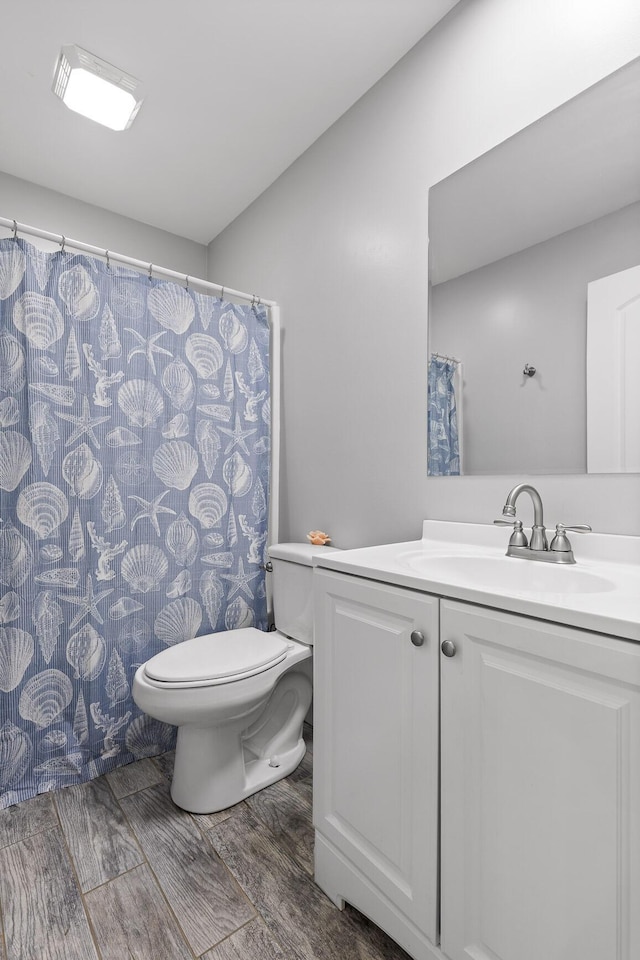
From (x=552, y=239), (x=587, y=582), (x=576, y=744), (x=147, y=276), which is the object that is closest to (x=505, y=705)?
(x=576, y=744)

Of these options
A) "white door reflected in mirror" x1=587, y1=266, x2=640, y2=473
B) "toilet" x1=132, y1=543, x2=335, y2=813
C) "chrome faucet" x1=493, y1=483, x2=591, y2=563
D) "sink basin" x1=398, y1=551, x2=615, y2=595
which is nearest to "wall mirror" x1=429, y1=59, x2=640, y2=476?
"white door reflected in mirror" x1=587, y1=266, x2=640, y2=473

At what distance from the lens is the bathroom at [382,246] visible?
45.1 inches

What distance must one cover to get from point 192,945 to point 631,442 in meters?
1.48

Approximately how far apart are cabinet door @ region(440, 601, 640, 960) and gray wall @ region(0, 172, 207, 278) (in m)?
2.51

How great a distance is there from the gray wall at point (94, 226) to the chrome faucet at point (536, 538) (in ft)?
7.71

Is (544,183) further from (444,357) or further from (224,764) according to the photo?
(224,764)

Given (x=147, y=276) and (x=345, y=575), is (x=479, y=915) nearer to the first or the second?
Answer: (x=345, y=575)

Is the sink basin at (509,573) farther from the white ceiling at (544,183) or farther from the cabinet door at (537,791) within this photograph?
the white ceiling at (544,183)

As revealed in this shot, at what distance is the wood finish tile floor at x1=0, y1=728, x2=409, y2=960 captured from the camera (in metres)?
1.03

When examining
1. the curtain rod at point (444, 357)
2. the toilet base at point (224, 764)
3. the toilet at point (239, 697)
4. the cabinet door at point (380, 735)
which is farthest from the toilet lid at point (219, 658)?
the curtain rod at point (444, 357)

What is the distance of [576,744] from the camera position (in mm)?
678

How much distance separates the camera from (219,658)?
1.51 m

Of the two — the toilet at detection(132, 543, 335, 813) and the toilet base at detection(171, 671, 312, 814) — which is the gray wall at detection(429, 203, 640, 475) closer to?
the toilet at detection(132, 543, 335, 813)

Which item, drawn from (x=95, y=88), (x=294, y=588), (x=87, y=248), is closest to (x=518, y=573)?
(x=294, y=588)
